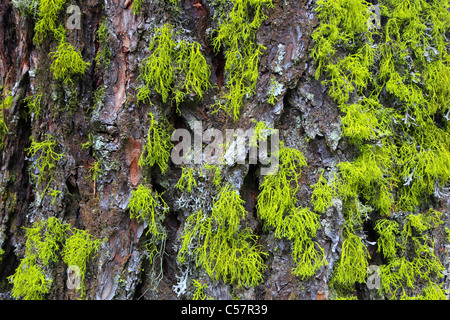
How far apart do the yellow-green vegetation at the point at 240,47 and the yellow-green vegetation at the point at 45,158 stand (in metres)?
1.25

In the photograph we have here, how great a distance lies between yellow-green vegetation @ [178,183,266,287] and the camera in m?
2.00

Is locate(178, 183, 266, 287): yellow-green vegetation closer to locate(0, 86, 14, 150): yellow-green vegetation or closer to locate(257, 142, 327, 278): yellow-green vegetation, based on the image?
locate(257, 142, 327, 278): yellow-green vegetation

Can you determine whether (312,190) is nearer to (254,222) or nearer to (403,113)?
(254,222)

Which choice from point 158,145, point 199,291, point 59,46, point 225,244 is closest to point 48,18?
point 59,46

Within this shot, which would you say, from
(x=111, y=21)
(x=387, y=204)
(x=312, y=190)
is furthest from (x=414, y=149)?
(x=111, y=21)

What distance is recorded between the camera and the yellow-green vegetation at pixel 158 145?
2.06m

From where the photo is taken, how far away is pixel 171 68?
2.07 m

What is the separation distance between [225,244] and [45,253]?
4.23 feet

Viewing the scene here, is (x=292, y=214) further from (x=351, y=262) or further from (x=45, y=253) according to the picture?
(x=45, y=253)

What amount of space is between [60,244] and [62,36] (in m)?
1.49

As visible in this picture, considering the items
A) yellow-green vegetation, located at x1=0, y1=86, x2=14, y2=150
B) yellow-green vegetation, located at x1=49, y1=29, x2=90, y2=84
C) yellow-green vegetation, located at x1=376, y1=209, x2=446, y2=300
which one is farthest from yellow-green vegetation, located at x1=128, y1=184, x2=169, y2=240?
yellow-green vegetation, located at x1=376, y1=209, x2=446, y2=300

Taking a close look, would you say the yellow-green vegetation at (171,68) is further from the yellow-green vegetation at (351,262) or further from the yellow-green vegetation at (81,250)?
the yellow-green vegetation at (351,262)

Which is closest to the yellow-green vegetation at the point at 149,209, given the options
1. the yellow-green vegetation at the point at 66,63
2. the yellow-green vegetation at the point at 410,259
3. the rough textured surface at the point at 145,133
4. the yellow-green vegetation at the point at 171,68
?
the rough textured surface at the point at 145,133

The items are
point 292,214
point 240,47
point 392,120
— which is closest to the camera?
point 292,214
